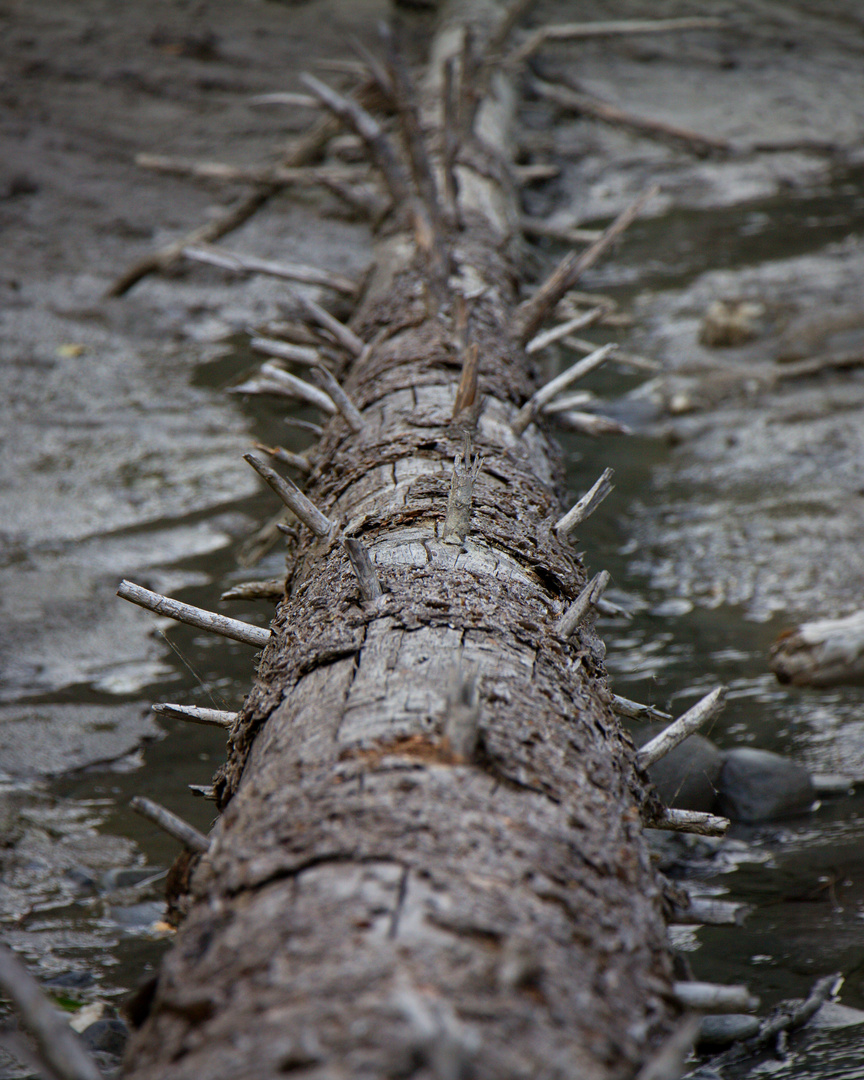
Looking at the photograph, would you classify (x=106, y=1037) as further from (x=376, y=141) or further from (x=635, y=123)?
(x=635, y=123)

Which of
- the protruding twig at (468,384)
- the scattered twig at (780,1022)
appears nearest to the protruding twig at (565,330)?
the protruding twig at (468,384)

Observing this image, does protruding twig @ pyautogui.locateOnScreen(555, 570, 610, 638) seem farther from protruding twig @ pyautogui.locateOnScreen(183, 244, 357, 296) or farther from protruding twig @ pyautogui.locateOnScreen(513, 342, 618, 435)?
protruding twig @ pyautogui.locateOnScreen(183, 244, 357, 296)

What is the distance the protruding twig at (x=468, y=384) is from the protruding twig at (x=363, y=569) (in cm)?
80

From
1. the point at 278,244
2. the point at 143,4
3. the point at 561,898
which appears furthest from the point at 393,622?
the point at 143,4

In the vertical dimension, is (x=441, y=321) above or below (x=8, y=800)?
above

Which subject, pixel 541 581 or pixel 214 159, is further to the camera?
pixel 214 159

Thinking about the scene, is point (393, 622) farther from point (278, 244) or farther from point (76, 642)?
point (278, 244)

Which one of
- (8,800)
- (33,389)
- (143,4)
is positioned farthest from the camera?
(143,4)

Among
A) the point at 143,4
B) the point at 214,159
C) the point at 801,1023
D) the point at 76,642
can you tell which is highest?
the point at 143,4

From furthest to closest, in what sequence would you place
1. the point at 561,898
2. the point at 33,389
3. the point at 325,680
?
the point at 33,389
the point at 325,680
the point at 561,898

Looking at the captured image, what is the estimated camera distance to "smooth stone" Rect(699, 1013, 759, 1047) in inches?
77.7

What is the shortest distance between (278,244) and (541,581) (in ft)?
20.9

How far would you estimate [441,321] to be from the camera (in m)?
3.35

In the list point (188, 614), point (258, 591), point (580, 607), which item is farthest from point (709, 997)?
point (258, 591)
